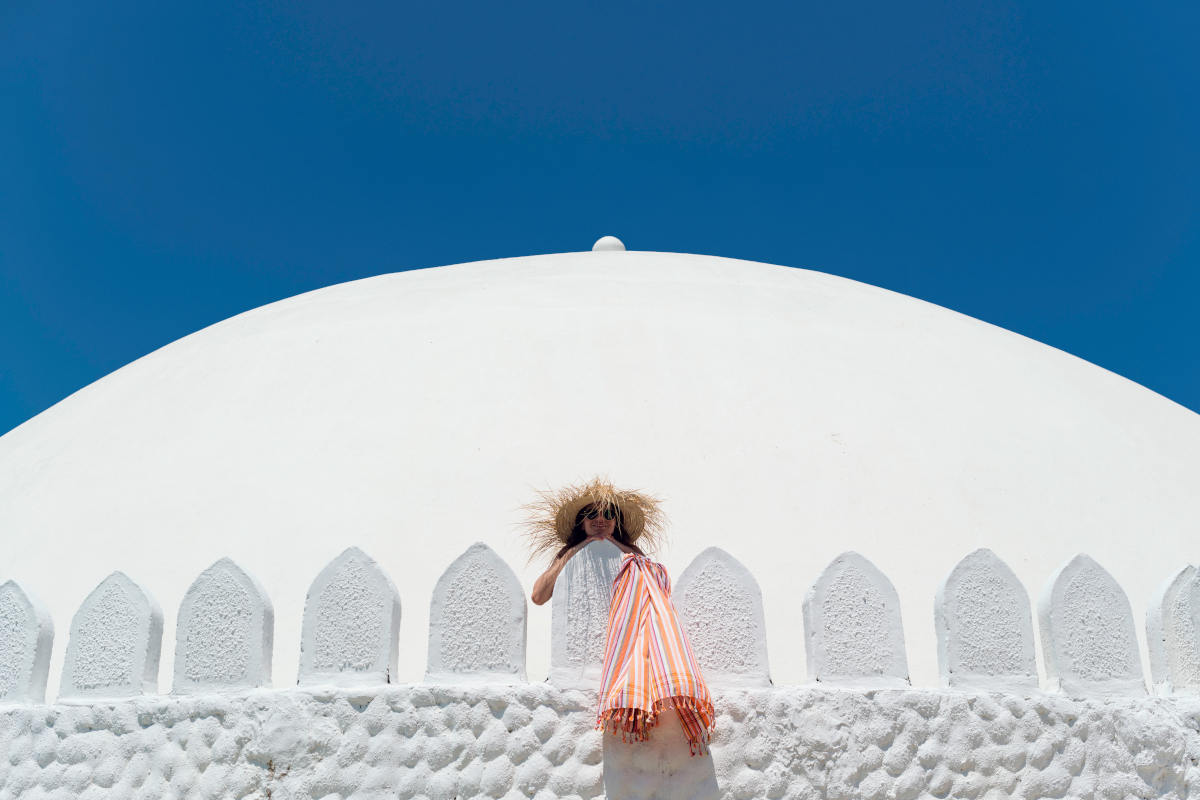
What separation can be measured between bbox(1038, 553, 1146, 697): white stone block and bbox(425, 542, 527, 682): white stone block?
71.5 inches

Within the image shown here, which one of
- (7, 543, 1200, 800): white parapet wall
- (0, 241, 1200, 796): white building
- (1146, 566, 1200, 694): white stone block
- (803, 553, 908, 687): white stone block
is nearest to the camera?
(7, 543, 1200, 800): white parapet wall

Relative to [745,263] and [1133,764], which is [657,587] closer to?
[1133,764]

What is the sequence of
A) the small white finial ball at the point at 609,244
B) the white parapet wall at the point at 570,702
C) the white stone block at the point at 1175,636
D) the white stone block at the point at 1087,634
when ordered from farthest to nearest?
1. the small white finial ball at the point at 609,244
2. the white stone block at the point at 1175,636
3. the white stone block at the point at 1087,634
4. the white parapet wall at the point at 570,702

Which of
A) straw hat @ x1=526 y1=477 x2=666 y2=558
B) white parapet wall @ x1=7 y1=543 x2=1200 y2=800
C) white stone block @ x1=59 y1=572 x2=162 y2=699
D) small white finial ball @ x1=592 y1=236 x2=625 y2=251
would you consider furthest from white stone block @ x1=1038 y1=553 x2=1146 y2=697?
small white finial ball @ x1=592 y1=236 x2=625 y2=251

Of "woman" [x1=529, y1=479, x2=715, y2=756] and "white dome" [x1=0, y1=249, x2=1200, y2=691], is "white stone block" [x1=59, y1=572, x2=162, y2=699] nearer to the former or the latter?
"white dome" [x1=0, y1=249, x2=1200, y2=691]

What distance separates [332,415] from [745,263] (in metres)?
3.84

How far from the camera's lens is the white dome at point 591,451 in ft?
16.1

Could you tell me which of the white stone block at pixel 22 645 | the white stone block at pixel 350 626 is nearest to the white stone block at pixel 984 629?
the white stone block at pixel 350 626

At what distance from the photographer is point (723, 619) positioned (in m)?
3.69

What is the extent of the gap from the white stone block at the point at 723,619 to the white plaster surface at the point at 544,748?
10cm

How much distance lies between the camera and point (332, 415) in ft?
18.8

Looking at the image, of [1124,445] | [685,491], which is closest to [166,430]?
[685,491]

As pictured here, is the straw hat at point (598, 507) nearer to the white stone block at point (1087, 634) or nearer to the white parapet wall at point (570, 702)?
the white parapet wall at point (570, 702)

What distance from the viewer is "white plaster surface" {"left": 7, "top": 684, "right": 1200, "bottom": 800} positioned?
3432 millimetres
